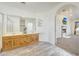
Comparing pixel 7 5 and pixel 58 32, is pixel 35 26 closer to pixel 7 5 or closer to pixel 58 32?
pixel 58 32

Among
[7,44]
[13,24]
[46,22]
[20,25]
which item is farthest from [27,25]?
[7,44]

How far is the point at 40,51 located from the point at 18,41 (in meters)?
0.45

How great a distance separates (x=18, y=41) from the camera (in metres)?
1.97

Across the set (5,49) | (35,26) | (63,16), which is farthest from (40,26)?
(5,49)

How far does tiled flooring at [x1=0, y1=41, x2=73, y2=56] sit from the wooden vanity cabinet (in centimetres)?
8

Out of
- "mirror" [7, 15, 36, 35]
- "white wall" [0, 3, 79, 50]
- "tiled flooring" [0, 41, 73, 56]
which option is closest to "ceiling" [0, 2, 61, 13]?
"white wall" [0, 3, 79, 50]

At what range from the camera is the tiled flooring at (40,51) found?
199 cm

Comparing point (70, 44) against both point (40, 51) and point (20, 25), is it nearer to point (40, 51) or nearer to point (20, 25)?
point (40, 51)

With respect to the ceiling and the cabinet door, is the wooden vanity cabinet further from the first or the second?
the ceiling

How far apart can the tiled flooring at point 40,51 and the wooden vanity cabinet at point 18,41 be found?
0.08 metres

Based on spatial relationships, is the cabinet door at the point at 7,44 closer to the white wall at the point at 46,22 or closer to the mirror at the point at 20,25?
the mirror at the point at 20,25

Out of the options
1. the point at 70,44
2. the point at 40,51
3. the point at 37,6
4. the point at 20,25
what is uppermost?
the point at 37,6

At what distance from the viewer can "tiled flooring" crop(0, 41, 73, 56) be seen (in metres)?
1.99

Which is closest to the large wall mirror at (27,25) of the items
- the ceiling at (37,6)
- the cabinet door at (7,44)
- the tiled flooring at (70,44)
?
the ceiling at (37,6)
